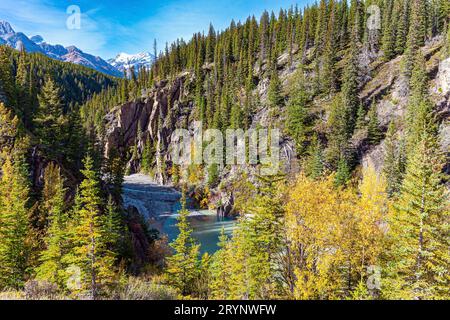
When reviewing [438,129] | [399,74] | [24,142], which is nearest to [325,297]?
[24,142]

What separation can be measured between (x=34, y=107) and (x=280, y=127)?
60.0m

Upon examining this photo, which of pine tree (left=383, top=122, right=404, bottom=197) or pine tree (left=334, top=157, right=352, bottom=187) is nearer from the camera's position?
pine tree (left=383, top=122, right=404, bottom=197)

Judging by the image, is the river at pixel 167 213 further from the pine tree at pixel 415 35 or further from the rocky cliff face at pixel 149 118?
the pine tree at pixel 415 35

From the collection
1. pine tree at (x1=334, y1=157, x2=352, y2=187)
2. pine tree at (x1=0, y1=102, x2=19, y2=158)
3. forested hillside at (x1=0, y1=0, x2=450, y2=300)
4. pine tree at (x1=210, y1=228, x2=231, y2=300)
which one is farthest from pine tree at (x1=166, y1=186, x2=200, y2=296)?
pine tree at (x1=334, y1=157, x2=352, y2=187)

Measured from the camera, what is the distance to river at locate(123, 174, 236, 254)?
2238 inches

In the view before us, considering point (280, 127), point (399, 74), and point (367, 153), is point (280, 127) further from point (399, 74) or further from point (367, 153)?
point (399, 74)

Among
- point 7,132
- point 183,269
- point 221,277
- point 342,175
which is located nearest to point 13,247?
point 183,269

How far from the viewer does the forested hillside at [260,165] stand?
58.3 ft

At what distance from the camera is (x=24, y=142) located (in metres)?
37.3

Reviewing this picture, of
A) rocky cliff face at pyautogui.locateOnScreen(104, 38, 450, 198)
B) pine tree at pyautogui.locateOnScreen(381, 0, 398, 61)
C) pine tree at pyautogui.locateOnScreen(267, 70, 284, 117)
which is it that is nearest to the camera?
rocky cliff face at pyautogui.locateOnScreen(104, 38, 450, 198)

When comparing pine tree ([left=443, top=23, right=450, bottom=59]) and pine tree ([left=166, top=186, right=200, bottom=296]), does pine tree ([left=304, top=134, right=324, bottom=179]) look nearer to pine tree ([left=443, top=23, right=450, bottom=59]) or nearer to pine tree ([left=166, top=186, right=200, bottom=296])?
pine tree ([left=443, top=23, right=450, bottom=59])

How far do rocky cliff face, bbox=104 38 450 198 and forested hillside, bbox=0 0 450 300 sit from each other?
0.44 metres

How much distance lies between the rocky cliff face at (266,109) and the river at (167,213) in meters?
9.37

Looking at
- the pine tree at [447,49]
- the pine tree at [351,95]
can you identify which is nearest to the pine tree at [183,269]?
the pine tree at [351,95]
